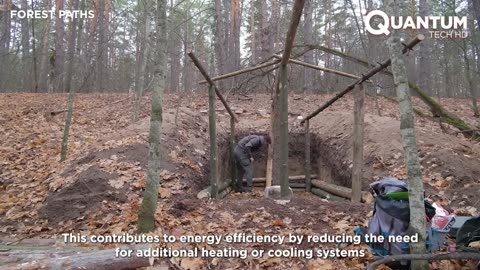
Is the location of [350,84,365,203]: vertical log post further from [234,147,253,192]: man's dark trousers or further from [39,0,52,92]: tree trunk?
[39,0,52,92]: tree trunk

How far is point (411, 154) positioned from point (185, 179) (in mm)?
4228

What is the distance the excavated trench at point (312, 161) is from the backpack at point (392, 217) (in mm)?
4214

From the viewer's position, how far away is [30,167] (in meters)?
7.74

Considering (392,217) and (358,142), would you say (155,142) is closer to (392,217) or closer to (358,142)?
(392,217)

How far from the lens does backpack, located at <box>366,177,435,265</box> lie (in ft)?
10.9

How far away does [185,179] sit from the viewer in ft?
21.5

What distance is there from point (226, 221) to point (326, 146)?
Answer: 5.55 m

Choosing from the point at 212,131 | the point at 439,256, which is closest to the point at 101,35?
the point at 212,131

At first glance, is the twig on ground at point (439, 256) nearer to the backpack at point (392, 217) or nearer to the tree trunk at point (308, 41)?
the backpack at point (392, 217)

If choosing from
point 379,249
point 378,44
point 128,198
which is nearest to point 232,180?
point 128,198

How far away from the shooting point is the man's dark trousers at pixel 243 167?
9.56 metres

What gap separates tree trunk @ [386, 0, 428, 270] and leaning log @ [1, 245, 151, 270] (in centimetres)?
234

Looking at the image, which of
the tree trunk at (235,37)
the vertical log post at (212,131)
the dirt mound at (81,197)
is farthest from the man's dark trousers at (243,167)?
the tree trunk at (235,37)

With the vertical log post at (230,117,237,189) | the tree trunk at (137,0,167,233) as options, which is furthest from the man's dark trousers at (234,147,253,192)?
the tree trunk at (137,0,167,233)
